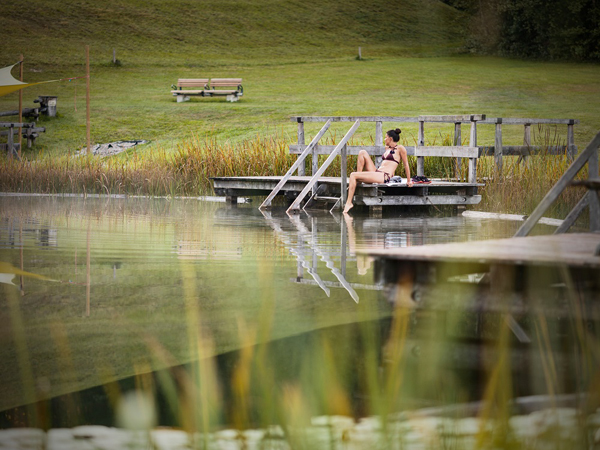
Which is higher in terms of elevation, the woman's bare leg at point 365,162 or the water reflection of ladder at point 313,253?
the woman's bare leg at point 365,162

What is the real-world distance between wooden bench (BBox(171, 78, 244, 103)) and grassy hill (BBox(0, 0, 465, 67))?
13415 mm

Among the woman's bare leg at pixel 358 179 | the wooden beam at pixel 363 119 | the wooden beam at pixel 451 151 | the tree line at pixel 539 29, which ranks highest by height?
the tree line at pixel 539 29

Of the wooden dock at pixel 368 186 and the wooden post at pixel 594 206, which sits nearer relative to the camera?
the wooden post at pixel 594 206

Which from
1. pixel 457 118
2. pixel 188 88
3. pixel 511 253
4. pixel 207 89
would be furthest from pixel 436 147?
pixel 188 88

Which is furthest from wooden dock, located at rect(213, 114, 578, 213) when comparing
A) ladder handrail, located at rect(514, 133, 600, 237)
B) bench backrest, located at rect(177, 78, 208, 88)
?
bench backrest, located at rect(177, 78, 208, 88)

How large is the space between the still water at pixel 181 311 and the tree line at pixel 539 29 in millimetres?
46981

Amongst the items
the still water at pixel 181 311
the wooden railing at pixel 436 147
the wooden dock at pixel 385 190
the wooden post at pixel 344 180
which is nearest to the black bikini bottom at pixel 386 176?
the wooden dock at pixel 385 190

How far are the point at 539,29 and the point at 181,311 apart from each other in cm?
5594

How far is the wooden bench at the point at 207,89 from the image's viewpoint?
42.2 metres

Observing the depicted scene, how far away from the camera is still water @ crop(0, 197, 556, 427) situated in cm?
439

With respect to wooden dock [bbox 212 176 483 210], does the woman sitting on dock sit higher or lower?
higher

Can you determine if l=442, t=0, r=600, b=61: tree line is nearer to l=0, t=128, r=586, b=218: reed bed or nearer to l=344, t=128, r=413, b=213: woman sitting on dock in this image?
l=0, t=128, r=586, b=218: reed bed

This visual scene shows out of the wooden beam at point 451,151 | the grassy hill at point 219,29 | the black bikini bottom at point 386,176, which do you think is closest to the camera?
the black bikini bottom at point 386,176

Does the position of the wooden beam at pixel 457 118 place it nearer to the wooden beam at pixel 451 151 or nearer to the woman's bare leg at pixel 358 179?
the wooden beam at pixel 451 151
